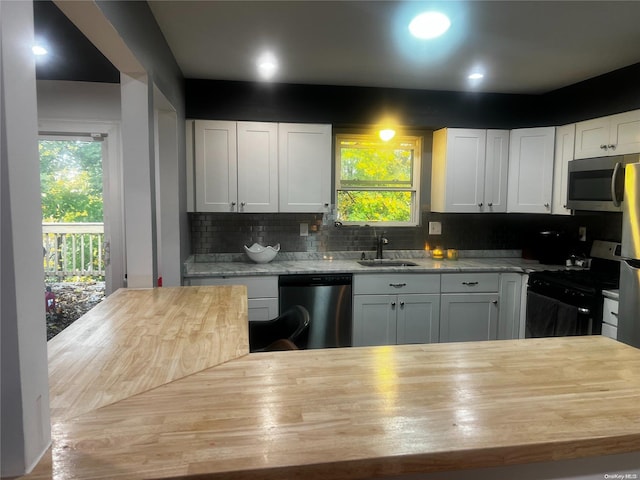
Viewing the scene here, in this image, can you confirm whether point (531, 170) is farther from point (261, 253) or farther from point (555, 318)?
point (261, 253)

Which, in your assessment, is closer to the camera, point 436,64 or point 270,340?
point 270,340

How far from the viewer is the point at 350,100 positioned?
373 centimetres

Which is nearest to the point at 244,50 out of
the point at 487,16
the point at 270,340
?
the point at 487,16

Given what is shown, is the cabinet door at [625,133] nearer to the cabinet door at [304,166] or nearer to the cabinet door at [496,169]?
the cabinet door at [496,169]

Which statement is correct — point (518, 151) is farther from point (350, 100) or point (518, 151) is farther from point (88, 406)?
point (88, 406)

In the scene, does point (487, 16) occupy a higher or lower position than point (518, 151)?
higher

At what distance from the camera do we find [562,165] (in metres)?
3.61

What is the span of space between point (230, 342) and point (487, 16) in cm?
213

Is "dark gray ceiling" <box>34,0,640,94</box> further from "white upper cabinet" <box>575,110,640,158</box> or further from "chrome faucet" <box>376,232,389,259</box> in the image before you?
"chrome faucet" <box>376,232,389,259</box>

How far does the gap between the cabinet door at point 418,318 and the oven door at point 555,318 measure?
30.0 inches

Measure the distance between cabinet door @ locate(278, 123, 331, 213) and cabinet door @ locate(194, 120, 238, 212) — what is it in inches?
16.5

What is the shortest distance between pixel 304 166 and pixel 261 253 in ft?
2.83

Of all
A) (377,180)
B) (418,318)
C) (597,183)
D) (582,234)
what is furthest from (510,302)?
(377,180)

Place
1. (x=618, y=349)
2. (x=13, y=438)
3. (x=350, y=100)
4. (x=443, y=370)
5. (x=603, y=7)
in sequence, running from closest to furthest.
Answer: (x=13, y=438)
(x=443, y=370)
(x=618, y=349)
(x=603, y=7)
(x=350, y=100)
